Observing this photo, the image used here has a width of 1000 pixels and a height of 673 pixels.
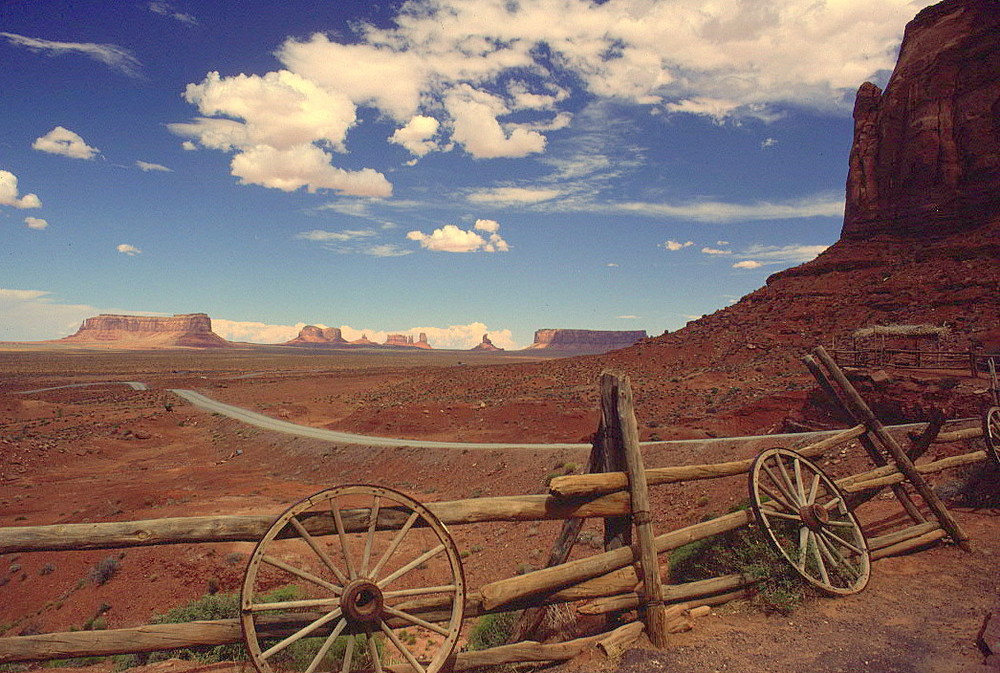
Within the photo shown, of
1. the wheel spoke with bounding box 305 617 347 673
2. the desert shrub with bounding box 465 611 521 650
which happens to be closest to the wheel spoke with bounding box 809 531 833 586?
the desert shrub with bounding box 465 611 521 650

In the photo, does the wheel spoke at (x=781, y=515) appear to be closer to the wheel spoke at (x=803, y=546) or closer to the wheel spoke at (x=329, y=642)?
the wheel spoke at (x=803, y=546)

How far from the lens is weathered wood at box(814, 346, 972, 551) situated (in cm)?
750

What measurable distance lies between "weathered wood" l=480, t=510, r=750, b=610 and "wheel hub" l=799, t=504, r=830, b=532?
913 millimetres

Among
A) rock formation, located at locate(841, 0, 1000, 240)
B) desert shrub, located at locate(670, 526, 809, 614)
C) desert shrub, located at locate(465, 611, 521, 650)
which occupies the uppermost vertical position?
rock formation, located at locate(841, 0, 1000, 240)

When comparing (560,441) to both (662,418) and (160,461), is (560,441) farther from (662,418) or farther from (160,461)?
(160,461)

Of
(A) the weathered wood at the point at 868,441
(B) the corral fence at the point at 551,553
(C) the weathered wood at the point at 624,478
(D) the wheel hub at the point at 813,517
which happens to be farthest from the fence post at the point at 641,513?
(A) the weathered wood at the point at 868,441

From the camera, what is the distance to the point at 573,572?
5566mm

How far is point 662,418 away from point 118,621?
2482 centimetres

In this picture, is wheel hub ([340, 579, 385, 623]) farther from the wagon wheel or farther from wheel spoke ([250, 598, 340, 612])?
the wagon wheel

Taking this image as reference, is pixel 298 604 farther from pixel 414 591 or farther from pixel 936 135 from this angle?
pixel 936 135

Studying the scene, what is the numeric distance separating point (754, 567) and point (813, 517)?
1.01 metres

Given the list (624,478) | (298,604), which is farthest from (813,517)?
(298,604)

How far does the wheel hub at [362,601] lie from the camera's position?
14.3 feet

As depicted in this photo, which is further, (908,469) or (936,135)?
(936,135)
